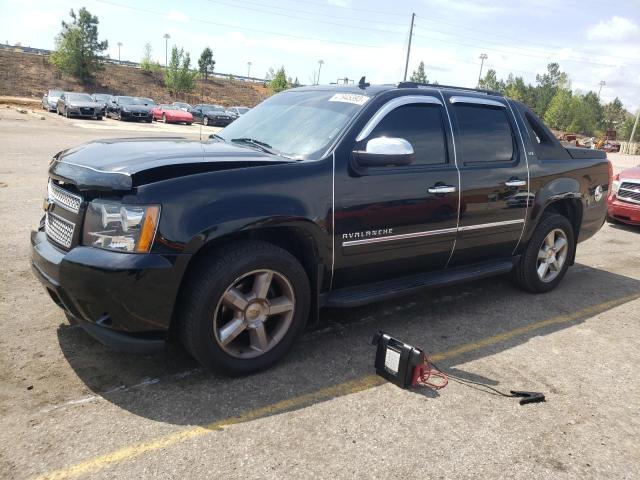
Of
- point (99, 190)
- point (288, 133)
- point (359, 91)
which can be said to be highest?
point (359, 91)

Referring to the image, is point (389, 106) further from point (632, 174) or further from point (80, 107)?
point (80, 107)

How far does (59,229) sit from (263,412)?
1674 millimetres

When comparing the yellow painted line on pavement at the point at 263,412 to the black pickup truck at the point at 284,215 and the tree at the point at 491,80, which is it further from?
the tree at the point at 491,80

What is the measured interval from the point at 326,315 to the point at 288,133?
1.55m

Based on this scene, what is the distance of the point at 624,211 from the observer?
9461mm

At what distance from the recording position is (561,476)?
8.64ft

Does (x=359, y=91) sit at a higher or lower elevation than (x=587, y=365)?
higher

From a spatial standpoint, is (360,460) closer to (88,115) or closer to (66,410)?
(66,410)

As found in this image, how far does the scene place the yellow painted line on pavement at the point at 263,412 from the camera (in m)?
2.42

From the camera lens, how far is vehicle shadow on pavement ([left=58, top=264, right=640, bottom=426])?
303 cm

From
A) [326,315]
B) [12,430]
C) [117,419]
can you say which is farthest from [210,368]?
[326,315]

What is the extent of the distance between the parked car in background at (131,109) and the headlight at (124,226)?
3018cm

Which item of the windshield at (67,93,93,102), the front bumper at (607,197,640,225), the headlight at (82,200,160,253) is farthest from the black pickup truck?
the windshield at (67,93,93,102)

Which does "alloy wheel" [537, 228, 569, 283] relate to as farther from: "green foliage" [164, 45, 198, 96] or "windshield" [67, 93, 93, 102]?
"green foliage" [164, 45, 198, 96]
